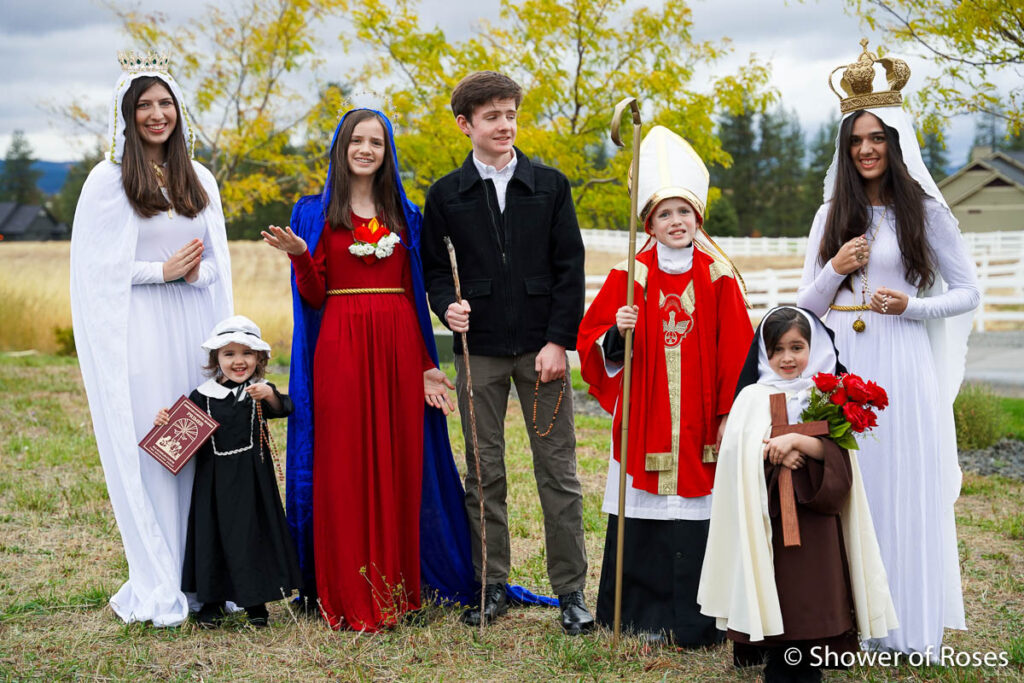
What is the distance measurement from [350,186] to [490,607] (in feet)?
6.80

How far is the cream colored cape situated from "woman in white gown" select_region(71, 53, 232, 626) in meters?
2.48

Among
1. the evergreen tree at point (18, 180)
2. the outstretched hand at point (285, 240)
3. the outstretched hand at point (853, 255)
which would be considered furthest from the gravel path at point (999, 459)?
the evergreen tree at point (18, 180)

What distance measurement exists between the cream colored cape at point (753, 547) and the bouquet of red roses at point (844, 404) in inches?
6.3

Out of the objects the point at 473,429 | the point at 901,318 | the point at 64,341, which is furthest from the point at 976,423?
the point at 64,341

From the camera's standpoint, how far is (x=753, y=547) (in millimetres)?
3594

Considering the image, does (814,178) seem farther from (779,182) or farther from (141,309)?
(141,309)

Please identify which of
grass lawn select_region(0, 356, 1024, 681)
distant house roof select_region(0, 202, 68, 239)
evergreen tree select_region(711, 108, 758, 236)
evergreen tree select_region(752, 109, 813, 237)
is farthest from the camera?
distant house roof select_region(0, 202, 68, 239)

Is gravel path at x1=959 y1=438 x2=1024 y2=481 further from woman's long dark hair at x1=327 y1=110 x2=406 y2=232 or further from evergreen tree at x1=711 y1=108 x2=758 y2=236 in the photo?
evergreen tree at x1=711 y1=108 x2=758 y2=236

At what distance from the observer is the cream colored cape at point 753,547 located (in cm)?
355

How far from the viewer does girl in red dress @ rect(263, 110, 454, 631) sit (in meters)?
4.58

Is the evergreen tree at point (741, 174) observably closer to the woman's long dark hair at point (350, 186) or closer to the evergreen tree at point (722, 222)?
the evergreen tree at point (722, 222)

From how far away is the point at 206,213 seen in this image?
15.8 ft

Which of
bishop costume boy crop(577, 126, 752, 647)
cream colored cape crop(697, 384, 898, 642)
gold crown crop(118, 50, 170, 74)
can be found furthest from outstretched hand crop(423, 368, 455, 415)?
gold crown crop(118, 50, 170, 74)

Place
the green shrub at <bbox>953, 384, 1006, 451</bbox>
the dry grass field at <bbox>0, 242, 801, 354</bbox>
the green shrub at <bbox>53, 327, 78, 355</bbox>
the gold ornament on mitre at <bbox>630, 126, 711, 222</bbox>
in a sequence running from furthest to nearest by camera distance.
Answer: the dry grass field at <bbox>0, 242, 801, 354</bbox>, the green shrub at <bbox>53, 327, 78, 355</bbox>, the green shrub at <bbox>953, 384, 1006, 451</bbox>, the gold ornament on mitre at <bbox>630, 126, 711, 222</bbox>
